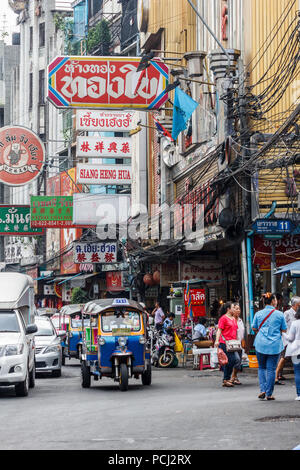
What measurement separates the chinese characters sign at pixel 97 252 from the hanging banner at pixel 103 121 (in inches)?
323

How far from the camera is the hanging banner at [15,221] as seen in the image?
157 ft

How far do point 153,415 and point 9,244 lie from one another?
2672 inches

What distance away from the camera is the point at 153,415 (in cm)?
1448

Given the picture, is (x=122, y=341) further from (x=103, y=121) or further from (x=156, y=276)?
(x=156, y=276)

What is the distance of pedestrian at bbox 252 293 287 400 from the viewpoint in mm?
16031

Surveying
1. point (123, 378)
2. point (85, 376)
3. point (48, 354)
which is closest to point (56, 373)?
point (48, 354)

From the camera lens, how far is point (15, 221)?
48.2m

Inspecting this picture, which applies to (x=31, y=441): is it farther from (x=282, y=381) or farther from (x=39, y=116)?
(x=39, y=116)

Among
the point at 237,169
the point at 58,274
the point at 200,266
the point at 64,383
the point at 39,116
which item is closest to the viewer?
the point at 64,383

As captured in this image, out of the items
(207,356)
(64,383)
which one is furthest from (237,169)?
(64,383)

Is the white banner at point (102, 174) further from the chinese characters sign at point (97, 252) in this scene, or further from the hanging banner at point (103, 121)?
the chinese characters sign at point (97, 252)

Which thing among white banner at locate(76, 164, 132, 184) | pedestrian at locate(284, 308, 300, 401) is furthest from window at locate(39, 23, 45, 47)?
pedestrian at locate(284, 308, 300, 401)

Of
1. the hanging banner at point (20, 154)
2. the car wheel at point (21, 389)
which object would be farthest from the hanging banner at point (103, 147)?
the car wheel at point (21, 389)

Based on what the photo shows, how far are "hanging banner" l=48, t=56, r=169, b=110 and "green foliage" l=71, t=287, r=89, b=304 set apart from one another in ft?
82.5
